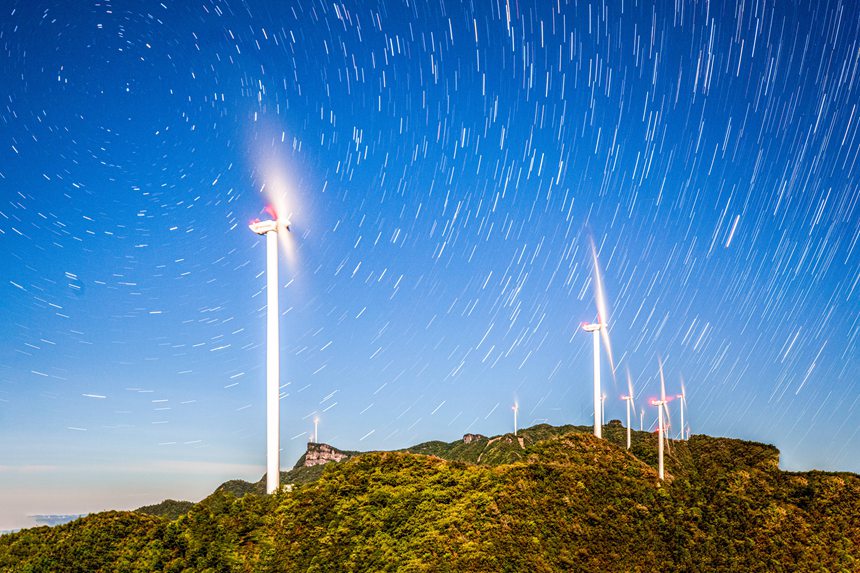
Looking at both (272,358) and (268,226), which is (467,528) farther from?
(268,226)

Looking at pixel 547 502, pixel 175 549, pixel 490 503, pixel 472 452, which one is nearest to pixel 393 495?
pixel 490 503

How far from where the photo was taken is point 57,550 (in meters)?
26.1

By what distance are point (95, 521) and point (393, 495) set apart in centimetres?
1230

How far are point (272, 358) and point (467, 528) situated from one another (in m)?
12.0

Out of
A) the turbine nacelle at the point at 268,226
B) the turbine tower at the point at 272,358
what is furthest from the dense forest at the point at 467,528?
the turbine nacelle at the point at 268,226

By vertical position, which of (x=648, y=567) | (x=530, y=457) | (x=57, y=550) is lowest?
(x=648, y=567)

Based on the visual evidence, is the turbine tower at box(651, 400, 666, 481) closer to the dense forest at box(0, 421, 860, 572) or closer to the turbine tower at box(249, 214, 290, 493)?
the dense forest at box(0, 421, 860, 572)

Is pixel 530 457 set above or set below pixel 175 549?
above

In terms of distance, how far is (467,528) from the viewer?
2372 cm

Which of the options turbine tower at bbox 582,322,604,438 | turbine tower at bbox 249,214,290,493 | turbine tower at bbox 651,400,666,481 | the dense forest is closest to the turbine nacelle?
turbine tower at bbox 249,214,290,493

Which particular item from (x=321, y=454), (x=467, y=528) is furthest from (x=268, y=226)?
(x=321, y=454)

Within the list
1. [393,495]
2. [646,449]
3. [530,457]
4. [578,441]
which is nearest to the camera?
[393,495]

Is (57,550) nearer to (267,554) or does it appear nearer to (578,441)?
(267,554)

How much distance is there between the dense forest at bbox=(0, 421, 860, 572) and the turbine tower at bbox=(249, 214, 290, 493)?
1.70 m
